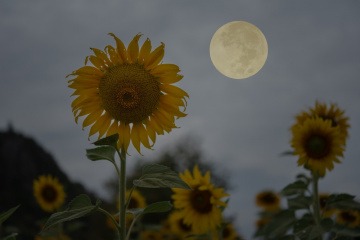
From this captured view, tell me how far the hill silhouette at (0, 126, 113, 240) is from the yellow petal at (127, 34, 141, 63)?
609 inches

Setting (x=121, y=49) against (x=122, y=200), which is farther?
(x=121, y=49)

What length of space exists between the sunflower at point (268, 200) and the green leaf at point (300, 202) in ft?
22.7

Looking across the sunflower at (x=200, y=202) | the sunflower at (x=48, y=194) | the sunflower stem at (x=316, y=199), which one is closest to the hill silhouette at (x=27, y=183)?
the sunflower at (x=48, y=194)

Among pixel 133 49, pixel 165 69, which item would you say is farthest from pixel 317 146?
pixel 133 49

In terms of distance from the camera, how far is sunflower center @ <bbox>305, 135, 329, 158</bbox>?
612 cm

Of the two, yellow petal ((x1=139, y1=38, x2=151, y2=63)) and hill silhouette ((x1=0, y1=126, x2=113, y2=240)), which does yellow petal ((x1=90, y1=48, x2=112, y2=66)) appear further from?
hill silhouette ((x1=0, y1=126, x2=113, y2=240))

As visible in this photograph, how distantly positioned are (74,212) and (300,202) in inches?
132

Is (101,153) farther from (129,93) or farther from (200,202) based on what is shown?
(200,202)

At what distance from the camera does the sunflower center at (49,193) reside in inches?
368

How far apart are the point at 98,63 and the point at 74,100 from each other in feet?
1.09

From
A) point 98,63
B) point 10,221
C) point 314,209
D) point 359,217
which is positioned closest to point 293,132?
point 314,209

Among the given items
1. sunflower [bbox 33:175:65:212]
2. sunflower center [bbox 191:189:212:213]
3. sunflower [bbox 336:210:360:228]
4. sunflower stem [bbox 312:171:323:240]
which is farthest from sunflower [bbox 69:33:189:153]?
sunflower [bbox 33:175:65:212]

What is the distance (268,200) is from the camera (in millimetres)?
12594

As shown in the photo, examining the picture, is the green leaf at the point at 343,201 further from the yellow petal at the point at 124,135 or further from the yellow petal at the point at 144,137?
the yellow petal at the point at 124,135
